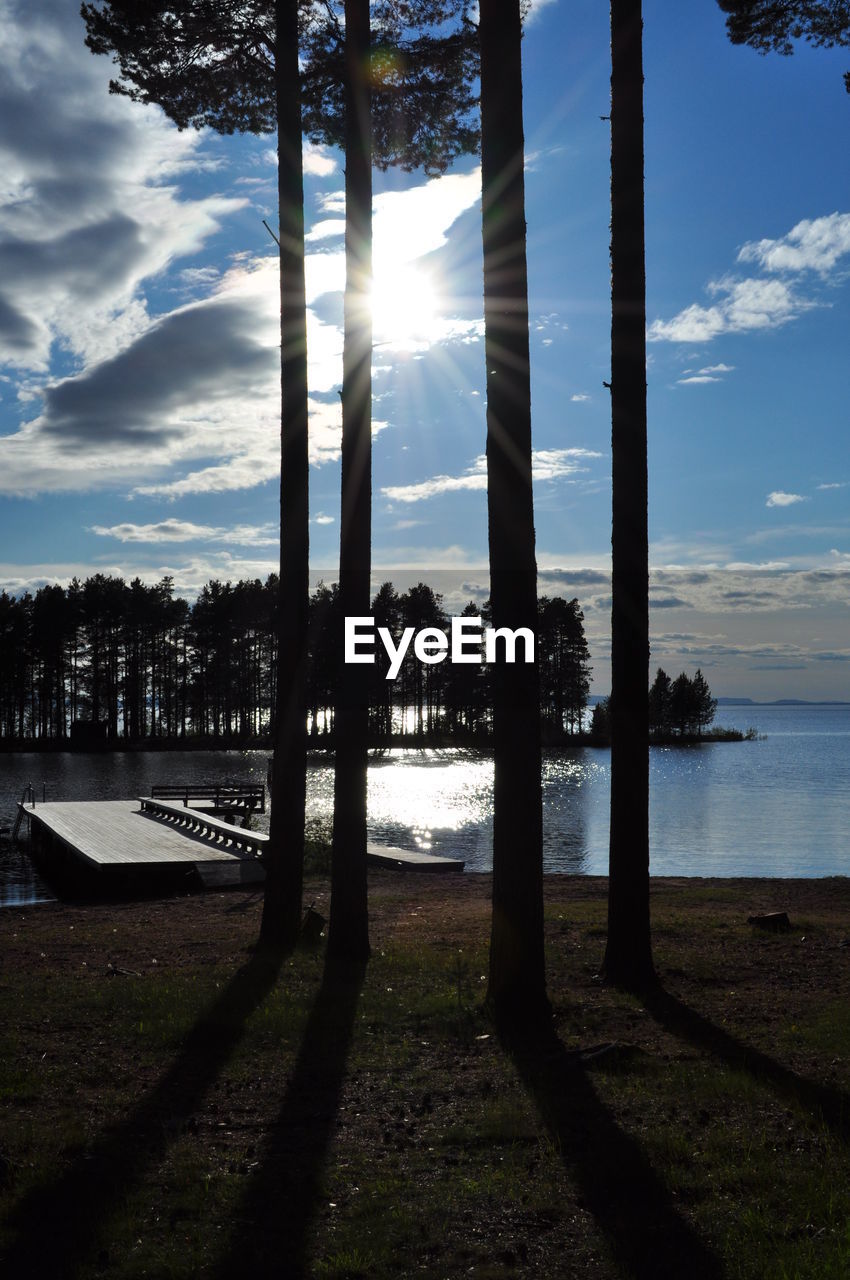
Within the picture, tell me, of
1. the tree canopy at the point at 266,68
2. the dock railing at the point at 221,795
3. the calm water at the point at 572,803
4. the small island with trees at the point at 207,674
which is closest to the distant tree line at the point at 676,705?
the small island with trees at the point at 207,674

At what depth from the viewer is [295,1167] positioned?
5.29 meters

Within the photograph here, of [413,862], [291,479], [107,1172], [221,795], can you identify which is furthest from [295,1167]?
[221,795]

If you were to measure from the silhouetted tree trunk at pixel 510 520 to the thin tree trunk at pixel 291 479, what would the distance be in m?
3.89

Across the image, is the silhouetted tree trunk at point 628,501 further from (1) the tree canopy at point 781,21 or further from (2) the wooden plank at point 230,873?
(2) the wooden plank at point 230,873

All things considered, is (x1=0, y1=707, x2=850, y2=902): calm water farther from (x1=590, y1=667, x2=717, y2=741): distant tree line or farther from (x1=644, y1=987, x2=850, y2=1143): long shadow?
(x1=590, y1=667, x2=717, y2=741): distant tree line

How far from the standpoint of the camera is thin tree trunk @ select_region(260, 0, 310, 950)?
486 inches

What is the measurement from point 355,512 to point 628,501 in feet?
9.79

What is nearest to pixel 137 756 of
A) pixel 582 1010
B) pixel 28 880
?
pixel 28 880

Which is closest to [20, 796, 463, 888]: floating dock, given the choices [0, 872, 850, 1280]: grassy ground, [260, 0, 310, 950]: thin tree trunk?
[260, 0, 310, 950]: thin tree trunk

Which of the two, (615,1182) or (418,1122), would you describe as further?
(418,1122)

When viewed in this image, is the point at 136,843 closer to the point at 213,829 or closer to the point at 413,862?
the point at 213,829

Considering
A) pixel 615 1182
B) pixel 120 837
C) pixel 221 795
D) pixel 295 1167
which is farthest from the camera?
pixel 221 795

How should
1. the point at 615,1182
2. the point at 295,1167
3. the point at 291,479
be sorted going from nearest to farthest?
the point at 615,1182
the point at 295,1167
the point at 291,479

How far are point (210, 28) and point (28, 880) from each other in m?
17.1
